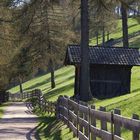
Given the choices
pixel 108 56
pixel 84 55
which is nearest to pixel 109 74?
pixel 108 56

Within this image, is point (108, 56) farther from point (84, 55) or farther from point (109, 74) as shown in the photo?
point (84, 55)

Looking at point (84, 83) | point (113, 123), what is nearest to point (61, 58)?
point (84, 83)

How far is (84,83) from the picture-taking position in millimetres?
31031

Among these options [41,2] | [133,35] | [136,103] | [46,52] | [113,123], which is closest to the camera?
[113,123]

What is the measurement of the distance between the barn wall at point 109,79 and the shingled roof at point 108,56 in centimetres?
51

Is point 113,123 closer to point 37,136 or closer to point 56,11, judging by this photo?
point 37,136

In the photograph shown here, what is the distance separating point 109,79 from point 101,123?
2313 cm

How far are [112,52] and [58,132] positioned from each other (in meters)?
16.7

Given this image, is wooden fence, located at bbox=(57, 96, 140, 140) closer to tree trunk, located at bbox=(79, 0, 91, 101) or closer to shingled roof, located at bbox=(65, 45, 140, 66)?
tree trunk, located at bbox=(79, 0, 91, 101)

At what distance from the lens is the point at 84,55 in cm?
3089

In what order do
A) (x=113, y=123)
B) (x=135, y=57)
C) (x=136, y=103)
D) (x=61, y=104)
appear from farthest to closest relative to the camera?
(x=135, y=57) < (x=61, y=104) < (x=136, y=103) < (x=113, y=123)

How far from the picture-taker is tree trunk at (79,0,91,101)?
30.5 meters

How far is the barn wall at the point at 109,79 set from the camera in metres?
34.8

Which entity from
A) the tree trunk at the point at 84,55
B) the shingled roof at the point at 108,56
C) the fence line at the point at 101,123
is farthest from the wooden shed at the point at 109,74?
the fence line at the point at 101,123
